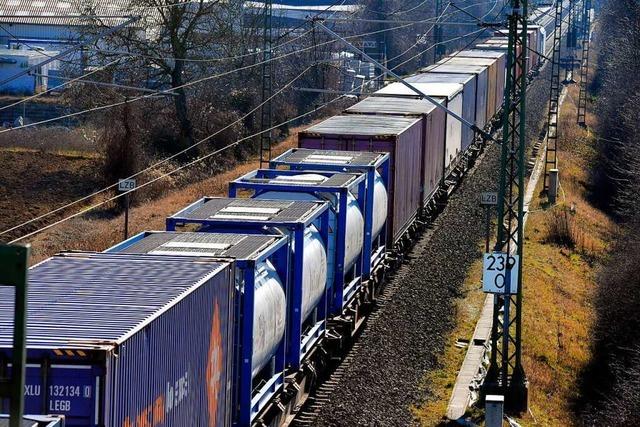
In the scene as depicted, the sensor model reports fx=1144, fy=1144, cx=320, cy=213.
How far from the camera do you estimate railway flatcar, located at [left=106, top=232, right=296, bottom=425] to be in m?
10.9

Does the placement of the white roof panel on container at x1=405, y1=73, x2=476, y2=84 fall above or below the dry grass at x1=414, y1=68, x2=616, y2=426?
above

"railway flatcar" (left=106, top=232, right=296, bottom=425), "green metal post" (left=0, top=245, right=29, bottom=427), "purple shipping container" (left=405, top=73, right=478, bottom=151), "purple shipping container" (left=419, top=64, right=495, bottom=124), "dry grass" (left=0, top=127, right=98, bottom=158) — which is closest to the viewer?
"green metal post" (left=0, top=245, right=29, bottom=427)

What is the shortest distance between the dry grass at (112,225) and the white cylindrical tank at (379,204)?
29.2 ft

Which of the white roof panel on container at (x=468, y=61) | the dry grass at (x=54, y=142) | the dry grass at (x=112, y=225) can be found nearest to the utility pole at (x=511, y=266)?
the dry grass at (x=112, y=225)

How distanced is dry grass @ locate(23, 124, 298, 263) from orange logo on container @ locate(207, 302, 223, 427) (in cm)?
1651

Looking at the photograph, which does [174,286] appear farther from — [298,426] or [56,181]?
[56,181]

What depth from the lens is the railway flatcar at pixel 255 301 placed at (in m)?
10.9

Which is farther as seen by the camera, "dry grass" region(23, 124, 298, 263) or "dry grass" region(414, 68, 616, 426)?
"dry grass" region(23, 124, 298, 263)

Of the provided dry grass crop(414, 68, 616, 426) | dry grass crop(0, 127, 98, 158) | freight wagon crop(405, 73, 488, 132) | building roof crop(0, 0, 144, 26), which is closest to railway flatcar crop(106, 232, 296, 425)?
dry grass crop(414, 68, 616, 426)

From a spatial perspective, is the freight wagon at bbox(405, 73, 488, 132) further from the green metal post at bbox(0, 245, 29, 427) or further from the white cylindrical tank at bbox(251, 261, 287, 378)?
the green metal post at bbox(0, 245, 29, 427)

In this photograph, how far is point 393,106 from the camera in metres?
26.9

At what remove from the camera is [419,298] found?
21.8 meters

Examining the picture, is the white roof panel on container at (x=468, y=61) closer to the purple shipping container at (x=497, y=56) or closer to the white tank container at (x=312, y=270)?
the purple shipping container at (x=497, y=56)

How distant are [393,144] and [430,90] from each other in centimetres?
908
